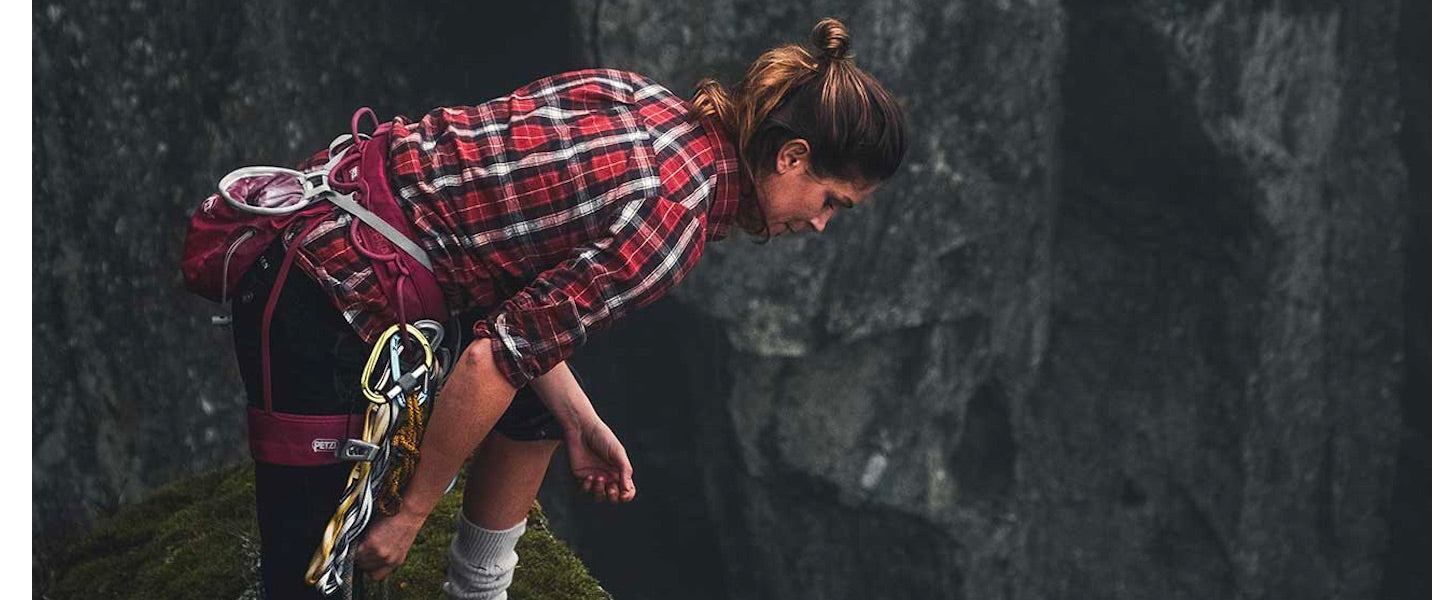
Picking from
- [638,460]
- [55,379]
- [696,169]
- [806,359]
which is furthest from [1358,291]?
[696,169]

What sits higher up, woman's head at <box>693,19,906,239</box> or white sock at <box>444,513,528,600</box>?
woman's head at <box>693,19,906,239</box>

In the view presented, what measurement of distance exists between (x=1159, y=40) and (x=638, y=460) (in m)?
8.37

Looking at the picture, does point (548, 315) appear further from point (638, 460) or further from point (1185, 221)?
point (1185, 221)

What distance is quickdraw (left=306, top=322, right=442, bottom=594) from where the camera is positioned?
12.3 feet

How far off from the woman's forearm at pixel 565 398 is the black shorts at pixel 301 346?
2.12 ft

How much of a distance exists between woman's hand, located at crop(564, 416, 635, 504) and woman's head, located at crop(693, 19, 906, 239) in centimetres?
94

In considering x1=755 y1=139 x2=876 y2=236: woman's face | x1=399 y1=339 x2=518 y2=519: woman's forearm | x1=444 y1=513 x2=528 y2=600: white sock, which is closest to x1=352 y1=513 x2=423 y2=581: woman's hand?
x1=399 y1=339 x2=518 y2=519: woman's forearm

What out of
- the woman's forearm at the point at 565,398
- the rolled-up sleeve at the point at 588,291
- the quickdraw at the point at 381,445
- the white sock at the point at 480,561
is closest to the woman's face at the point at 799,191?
the rolled-up sleeve at the point at 588,291

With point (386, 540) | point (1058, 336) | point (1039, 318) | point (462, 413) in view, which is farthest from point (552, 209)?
point (1058, 336)

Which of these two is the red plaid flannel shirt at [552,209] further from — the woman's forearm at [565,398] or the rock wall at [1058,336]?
the rock wall at [1058,336]

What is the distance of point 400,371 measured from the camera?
382 centimetres

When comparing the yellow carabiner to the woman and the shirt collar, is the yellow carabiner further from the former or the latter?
the shirt collar

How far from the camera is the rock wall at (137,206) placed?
7.97m

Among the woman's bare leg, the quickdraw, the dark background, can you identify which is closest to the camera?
the quickdraw
